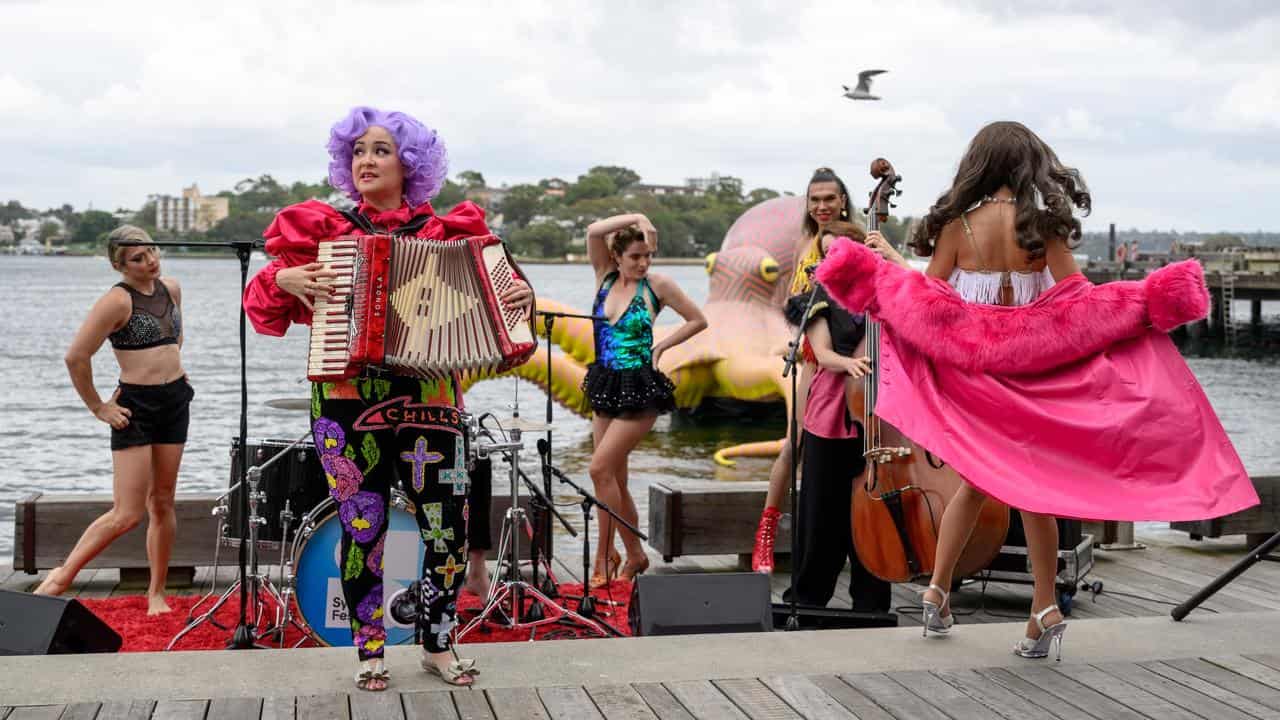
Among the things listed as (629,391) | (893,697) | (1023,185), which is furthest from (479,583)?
(1023,185)

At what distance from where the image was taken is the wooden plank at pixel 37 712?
4.14 m

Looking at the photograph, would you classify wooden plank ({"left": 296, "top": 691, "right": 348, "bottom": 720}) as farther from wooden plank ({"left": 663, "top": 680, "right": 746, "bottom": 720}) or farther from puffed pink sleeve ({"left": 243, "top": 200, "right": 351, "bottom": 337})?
puffed pink sleeve ({"left": 243, "top": 200, "right": 351, "bottom": 337})

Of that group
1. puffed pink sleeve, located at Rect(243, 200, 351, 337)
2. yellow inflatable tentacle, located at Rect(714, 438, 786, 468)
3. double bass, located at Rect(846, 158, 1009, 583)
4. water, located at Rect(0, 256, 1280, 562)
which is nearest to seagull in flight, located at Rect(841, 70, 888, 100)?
water, located at Rect(0, 256, 1280, 562)

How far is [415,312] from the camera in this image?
445 cm

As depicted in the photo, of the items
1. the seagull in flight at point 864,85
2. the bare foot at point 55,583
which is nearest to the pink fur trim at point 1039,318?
the bare foot at point 55,583

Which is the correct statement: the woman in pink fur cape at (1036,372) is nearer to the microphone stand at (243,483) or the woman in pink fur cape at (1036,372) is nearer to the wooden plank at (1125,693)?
the wooden plank at (1125,693)

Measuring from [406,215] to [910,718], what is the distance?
7.55ft

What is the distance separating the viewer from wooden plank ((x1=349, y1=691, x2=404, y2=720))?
423 centimetres

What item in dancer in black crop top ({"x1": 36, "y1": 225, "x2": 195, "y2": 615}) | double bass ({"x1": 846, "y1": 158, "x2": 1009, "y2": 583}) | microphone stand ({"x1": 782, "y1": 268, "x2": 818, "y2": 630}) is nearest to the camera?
microphone stand ({"x1": 782, "y1": 268, "x2": 818, "y2": 630})

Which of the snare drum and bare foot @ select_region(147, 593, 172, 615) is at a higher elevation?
the snare drum

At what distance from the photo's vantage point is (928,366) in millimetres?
5125

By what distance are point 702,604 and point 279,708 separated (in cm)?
193

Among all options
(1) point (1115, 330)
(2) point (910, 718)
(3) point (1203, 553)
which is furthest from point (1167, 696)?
(3) point (1203, 553)

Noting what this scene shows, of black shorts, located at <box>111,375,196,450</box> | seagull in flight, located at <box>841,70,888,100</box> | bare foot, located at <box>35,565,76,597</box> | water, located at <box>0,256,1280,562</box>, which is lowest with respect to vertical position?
water, located at <box>0,256,1280,562</box>
